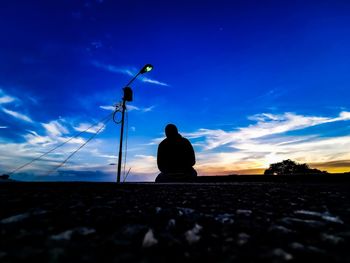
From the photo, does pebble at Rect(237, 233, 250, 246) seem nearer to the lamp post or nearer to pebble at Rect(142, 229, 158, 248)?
pebble at Rect(142, 229, 158, 248)

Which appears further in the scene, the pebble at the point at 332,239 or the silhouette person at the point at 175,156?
the silhouette person at the point at 175,156

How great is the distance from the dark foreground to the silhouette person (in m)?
7.24

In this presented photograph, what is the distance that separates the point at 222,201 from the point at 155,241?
974 mm

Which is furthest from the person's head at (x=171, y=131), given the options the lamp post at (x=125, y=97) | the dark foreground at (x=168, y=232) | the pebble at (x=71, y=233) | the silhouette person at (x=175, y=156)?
the pebble at (x=71, y=233)

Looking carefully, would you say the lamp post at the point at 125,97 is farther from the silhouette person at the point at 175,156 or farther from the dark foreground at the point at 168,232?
the dark foreground at the point at 168,232

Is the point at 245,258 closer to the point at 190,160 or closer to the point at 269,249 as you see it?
the point at 269,249

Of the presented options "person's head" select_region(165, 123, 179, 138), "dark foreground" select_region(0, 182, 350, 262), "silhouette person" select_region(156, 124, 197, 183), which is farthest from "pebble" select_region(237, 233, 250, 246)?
"person's head" select_region(165, 123, 179, 138)

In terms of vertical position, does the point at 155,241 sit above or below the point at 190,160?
below

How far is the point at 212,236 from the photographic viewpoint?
1.06 metres

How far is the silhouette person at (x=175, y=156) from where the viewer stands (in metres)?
8.93

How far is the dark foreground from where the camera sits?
86 centimetres

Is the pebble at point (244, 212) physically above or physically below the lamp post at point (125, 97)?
below

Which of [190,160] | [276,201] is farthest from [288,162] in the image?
[276,201]

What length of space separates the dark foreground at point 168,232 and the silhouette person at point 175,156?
285 inches
